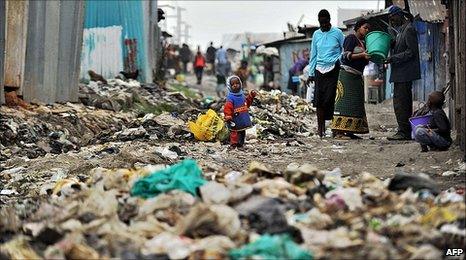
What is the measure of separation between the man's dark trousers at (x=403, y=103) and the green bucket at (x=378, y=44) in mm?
374

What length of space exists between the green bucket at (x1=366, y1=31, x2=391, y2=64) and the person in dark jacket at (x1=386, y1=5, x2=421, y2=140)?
0.10m

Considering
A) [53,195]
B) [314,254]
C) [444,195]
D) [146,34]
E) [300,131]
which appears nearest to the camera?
[314,254]

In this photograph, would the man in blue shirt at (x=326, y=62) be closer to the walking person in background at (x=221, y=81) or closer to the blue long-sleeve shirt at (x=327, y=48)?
the blue long-sleeve shirt at (x=327, y=48)

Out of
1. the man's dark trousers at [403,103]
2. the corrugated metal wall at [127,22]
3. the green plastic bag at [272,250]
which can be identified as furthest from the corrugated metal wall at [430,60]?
the green plastic bag at [272,250]

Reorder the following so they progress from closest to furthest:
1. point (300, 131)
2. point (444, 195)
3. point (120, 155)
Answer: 1. point (444, 195)
2. point (120, 155)
3. point (300, 131)

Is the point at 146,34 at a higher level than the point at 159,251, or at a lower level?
higher

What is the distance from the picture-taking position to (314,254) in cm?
381

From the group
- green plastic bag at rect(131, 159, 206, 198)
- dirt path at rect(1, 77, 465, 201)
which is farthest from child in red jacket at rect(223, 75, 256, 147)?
green plastic bag at rect(131, 159, 206, 198)

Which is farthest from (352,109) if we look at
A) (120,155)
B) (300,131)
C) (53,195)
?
(53,195)

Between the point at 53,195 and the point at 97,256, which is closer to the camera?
the point at 97,256

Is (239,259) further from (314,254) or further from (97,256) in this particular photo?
(97,256)

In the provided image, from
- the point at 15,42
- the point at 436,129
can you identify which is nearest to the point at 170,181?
the point at 436,129

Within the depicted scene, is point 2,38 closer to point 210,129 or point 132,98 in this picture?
point 210,129

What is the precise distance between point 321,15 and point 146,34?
540 inches
